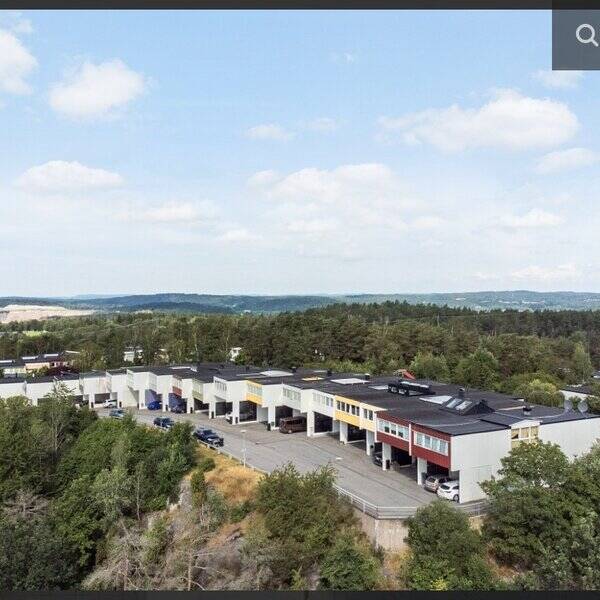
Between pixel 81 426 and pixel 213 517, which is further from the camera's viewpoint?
pixel 81 426

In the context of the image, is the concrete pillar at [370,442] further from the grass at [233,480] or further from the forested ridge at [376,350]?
the forested ridge at [376,350]

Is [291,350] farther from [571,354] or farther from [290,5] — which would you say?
[290,5]

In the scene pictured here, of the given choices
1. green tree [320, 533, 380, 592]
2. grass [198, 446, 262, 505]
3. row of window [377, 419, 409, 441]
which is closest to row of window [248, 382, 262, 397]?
grass [198, 446, 262, 505]

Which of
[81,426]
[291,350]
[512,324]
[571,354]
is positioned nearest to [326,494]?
[81,426]

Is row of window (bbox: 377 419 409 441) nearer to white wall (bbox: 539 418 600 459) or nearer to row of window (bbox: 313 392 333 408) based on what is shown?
row of window (bbox: 313 392 333 408)

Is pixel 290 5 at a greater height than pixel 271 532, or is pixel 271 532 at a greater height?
pixel 290 5

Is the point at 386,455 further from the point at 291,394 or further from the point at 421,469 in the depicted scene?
the point at 291,394

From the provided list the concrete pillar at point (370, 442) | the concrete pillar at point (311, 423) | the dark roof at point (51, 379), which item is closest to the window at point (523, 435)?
the concrete pillar at point (370, 442)

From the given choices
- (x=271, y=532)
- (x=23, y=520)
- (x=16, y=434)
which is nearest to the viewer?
(x=271, y=532)
